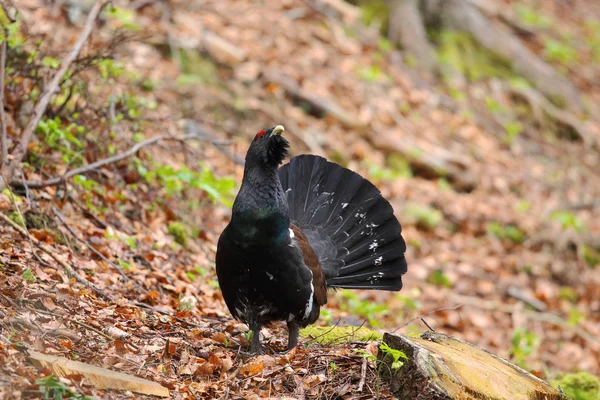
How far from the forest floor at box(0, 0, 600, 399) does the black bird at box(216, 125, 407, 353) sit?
0.42 m

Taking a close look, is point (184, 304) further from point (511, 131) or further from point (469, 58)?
point (469, 58)

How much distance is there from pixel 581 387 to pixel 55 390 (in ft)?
16.5

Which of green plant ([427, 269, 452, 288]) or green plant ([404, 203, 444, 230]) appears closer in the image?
green plant ([427, 269, 452, 288])

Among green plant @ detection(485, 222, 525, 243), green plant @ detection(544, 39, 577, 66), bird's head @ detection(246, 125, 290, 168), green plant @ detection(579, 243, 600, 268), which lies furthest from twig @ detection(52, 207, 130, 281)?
green plant @ detection(544, 39, 577, 66)

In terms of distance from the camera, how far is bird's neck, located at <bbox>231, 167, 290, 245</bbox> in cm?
488

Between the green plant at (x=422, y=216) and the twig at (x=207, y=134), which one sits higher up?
the twig at (x=207, y=134)

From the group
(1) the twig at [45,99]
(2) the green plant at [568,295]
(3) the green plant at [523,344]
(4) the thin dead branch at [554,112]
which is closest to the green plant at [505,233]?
(2) the green plant at [568,295]

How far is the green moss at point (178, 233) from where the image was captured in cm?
766

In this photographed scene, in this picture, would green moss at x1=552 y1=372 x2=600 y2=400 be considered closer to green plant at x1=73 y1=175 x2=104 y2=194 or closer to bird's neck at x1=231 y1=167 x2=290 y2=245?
bird's neck at x1=231 y1=167 x2=290 y2=245

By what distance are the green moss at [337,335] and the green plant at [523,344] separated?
3370 millimetres

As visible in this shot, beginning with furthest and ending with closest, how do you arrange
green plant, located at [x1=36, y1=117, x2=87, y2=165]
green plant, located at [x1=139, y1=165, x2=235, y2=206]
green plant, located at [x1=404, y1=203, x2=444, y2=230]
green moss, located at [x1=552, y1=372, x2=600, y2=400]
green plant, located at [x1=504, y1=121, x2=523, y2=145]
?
green plant, located at [x1=504, y1=121, x2=523, y2=145] < green plant, located at [x1=404, y1=203, x2=444, y2=230] < green plant, located at [x1=139, y1=165, x2=235, y2=206] < green plant, located at [x1=36, y1=117, x2=87, y2=165] < green moss, located at [x1=552, y1=372, x2=600, y2=400]

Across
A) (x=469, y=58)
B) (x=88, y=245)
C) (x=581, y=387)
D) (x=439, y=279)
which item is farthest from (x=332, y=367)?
(x=469, y=58)

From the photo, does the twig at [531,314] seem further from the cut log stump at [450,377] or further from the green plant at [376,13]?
the green plant at [376,13]

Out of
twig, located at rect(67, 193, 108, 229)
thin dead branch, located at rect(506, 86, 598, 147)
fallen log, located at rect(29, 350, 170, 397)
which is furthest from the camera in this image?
thin dead branch, located at rect(506, 86, 598, 147)
